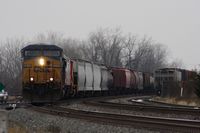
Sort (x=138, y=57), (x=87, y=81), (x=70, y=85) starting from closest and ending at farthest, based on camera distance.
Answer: (x=70, y=85) < (x=87, y=81) < (x=138, y=57)

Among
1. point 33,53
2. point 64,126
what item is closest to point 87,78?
point 33,53

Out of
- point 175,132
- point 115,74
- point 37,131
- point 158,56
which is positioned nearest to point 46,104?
point 37,131

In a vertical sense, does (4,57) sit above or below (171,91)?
above

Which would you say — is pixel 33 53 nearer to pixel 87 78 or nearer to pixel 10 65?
pixel 87 78

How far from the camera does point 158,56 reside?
15962cm

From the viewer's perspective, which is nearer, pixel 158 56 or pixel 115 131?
pixel 115 131

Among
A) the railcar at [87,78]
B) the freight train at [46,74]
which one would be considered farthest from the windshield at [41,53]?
the railcar at [87,78]

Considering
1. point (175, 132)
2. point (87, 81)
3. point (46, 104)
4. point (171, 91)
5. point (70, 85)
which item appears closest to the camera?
Result: point (175, 132)

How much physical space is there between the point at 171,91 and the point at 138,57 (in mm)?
84180

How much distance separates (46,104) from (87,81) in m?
10.6

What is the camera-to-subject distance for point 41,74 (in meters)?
27.5

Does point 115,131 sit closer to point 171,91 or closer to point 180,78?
point 171,91

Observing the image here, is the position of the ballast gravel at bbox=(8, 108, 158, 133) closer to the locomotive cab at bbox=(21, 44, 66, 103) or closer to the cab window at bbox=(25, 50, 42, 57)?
the locomotive cab at bbox=(21, 44, 66, 103)

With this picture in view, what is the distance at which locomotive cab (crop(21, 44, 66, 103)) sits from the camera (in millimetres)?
27250
